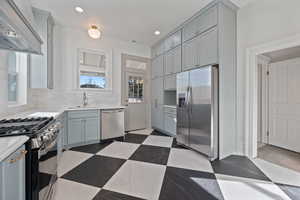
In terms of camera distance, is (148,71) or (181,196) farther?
(148,71)

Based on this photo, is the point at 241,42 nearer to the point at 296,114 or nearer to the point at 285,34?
the point at 285,34

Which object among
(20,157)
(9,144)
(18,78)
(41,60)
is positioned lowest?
(20,157)

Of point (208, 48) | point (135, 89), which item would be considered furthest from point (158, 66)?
point (208, 48)

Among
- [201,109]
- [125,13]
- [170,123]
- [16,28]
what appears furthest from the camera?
[170,123]

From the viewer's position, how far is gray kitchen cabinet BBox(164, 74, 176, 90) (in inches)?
146

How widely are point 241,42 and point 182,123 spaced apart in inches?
81.1

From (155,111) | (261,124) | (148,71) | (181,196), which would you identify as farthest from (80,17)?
(261,124)

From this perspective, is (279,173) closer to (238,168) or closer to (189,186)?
(238,168)

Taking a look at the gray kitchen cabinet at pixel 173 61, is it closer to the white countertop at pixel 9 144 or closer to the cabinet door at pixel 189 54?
the cabinet door at pixel 189 54

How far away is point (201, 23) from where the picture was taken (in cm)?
272

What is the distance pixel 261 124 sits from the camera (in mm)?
3340

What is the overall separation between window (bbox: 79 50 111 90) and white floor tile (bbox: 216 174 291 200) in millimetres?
3613

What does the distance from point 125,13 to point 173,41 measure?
1.46m

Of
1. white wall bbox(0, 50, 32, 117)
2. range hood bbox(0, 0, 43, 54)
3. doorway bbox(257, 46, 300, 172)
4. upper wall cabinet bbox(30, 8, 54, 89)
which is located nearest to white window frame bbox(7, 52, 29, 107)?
upper wall cabinet bbox(30, 8, 54, 89)
